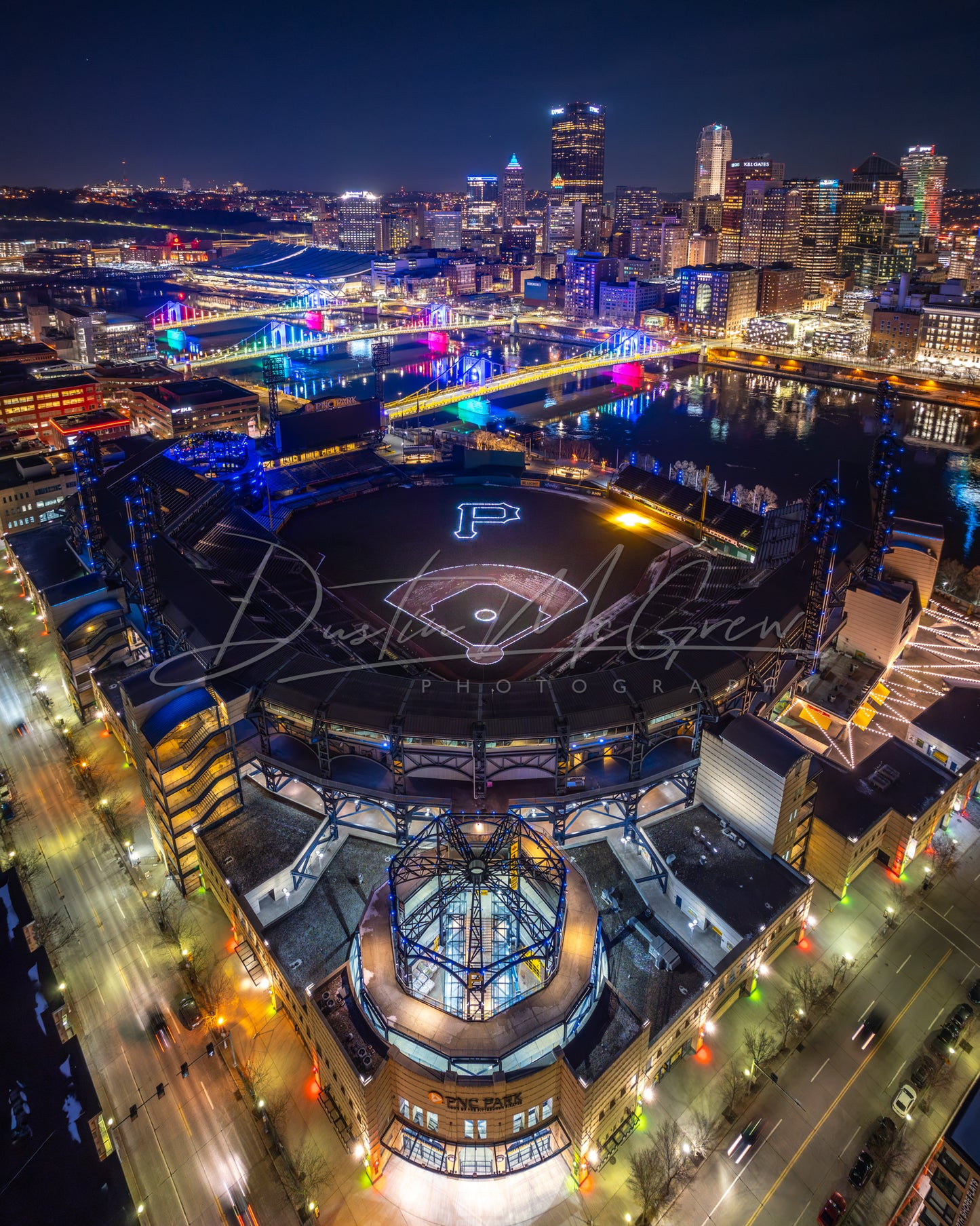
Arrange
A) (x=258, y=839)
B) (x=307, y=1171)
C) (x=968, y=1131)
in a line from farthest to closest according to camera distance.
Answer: (x=258, y=839)
(x=307, y=1171)
(x=968, y=1131)

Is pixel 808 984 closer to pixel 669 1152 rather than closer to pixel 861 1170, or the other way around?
pixel 861 1170

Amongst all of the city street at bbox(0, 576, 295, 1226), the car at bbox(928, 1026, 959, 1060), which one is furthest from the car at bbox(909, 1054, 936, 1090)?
the city street at bbox(0, 576, 295, 1226)

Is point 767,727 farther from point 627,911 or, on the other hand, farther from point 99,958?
point 99,958

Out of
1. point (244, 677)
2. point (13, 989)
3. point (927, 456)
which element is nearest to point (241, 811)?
point (244, 677)

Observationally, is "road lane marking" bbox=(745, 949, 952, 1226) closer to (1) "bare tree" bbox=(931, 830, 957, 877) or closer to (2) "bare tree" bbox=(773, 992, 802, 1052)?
(2) "bare tree" bbox=(773, 992, 802, 1052)

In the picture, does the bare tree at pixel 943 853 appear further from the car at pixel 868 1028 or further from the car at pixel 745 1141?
the car at pixel 745 1141

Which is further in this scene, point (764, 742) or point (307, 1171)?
point (764, 742)

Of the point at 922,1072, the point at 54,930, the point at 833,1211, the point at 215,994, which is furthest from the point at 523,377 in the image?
the point at 833,1211
